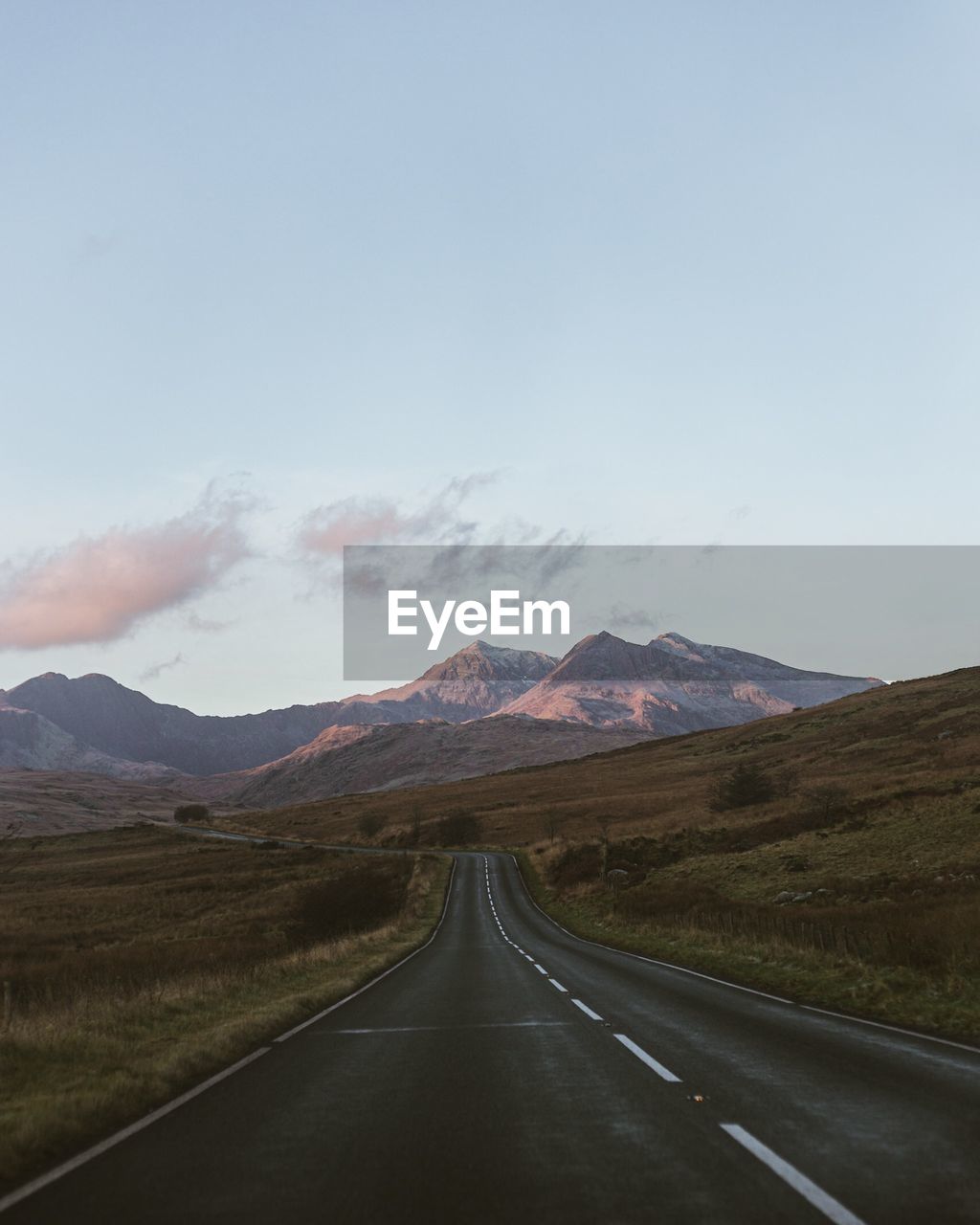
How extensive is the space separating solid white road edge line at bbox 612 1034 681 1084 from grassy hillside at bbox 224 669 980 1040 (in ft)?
15.8

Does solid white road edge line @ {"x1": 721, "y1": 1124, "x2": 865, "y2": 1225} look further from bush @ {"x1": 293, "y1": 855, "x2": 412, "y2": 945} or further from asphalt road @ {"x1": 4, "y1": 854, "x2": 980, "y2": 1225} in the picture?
bush @ {"x1": 293, "y1": 855, "x2": 412, "y2": 945}

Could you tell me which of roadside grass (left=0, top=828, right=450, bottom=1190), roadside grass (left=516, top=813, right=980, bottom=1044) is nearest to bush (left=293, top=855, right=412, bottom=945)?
roadside grass (left=0, top=828, right=450, bottom=1190)

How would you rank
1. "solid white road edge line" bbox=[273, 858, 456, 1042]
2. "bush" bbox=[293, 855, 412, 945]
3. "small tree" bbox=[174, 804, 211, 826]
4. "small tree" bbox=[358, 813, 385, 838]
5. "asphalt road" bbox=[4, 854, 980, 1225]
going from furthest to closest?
"small tree" bbox=[174, 804, 211, 826] → "small tree" bbox=[358, 813, 385, 838] → "bush" bbox=[293, 855, 412, 945] → "solid white road edge line" bbox=[273, 858, 456, 1042] → "asphalt road" bbox=[4, 854, 980, 1225]

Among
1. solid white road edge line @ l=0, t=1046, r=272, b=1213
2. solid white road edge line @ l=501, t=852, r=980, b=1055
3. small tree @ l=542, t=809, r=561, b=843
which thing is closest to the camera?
solid white road edge line @ l=0, t=1046, r=272, b=1213

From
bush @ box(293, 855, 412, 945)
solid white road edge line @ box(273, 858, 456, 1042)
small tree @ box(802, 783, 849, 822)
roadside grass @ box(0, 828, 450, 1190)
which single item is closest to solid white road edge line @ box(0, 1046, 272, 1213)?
roadside grass @ box(0, 828, 450, 1190)

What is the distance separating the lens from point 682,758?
162m

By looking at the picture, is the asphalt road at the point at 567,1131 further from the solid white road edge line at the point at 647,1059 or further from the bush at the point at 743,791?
the bush at the point at 743,791

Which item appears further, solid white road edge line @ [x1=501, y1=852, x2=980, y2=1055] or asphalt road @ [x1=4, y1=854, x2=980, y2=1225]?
solid white road edge line @ [x1=501, y1=852, x2=980, y2=1055]

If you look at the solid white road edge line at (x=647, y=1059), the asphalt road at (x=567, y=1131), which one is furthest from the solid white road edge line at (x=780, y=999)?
the solid white road edge line at (x=647, y=1059)

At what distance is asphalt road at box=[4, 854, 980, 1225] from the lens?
5980 millimetres

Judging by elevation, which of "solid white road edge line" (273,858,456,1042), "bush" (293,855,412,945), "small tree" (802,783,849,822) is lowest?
"bush" (293,855,412,945)

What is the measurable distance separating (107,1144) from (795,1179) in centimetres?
563

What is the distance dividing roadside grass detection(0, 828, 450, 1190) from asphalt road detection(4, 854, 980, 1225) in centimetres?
85

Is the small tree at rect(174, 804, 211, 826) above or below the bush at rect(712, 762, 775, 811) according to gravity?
below
